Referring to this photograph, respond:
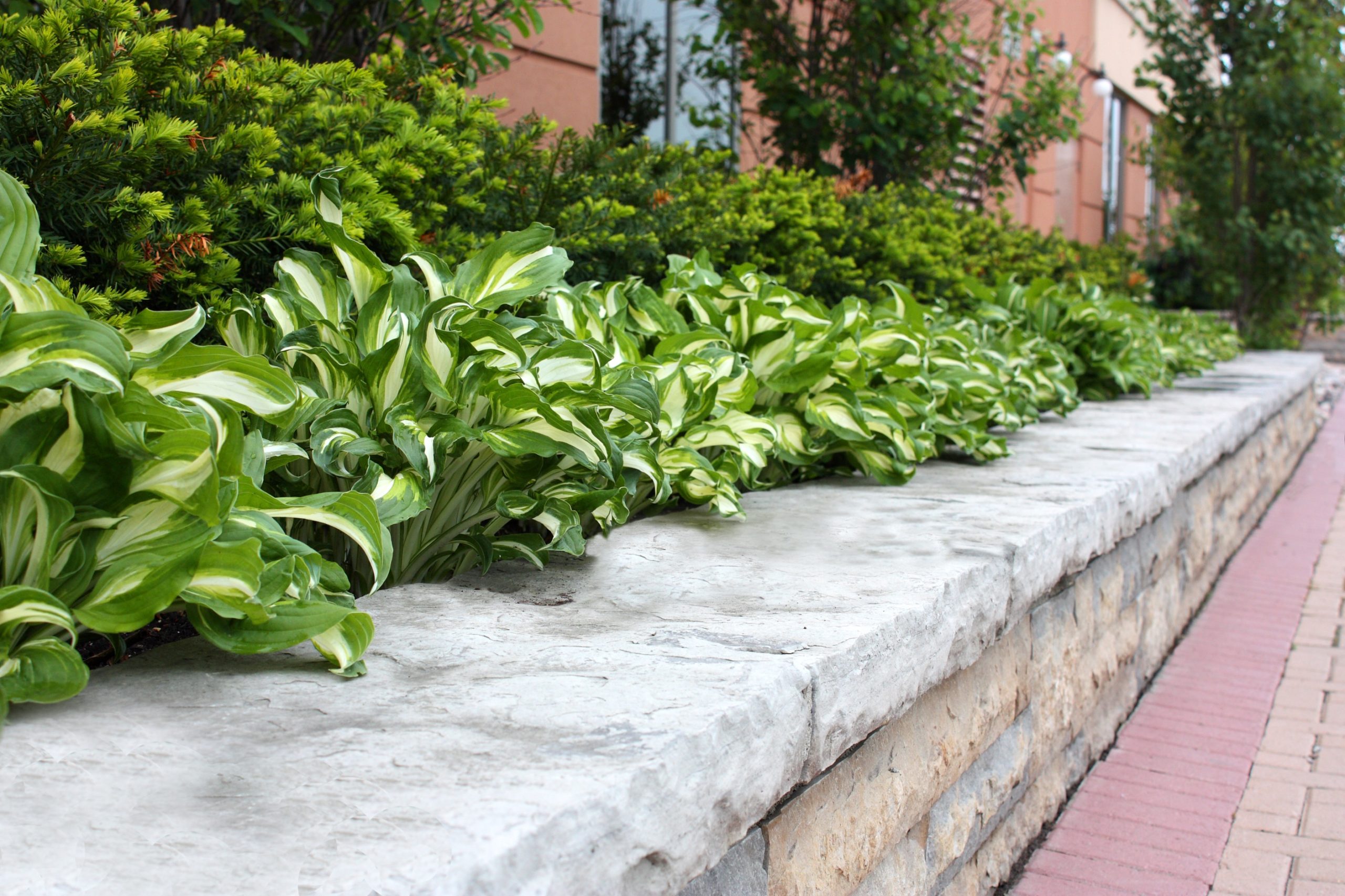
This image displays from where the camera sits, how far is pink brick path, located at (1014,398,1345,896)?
2.24 m

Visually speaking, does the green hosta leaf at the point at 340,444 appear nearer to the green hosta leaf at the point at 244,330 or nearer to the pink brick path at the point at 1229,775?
the green hosta leaf at the point at 244,330

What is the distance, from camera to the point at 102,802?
107 cm

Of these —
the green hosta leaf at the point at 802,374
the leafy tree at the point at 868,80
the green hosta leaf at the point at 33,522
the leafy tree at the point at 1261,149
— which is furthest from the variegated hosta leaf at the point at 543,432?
the leafy tree at the point at 1261,149

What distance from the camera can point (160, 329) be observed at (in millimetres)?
1614

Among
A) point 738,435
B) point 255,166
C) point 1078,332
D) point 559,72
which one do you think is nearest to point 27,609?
point 255,166

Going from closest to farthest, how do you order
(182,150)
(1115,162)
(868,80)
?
(182,150)
(868,80)
(1115,162)

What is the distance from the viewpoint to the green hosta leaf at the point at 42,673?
124cm

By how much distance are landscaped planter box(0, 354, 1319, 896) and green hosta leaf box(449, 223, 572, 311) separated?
0.53 metres

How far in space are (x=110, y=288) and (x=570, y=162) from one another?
1584 millimetres

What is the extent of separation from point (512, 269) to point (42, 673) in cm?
116

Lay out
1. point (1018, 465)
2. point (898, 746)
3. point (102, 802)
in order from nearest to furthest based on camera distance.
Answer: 1. point (102, 802)
2. point (898, 746)
3. point (1018, 465)

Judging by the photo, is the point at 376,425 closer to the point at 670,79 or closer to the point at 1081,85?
the point at 670,79

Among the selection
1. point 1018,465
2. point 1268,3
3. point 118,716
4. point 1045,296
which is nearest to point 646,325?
point 1018,465

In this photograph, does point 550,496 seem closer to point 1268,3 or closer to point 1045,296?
point 1045,296
